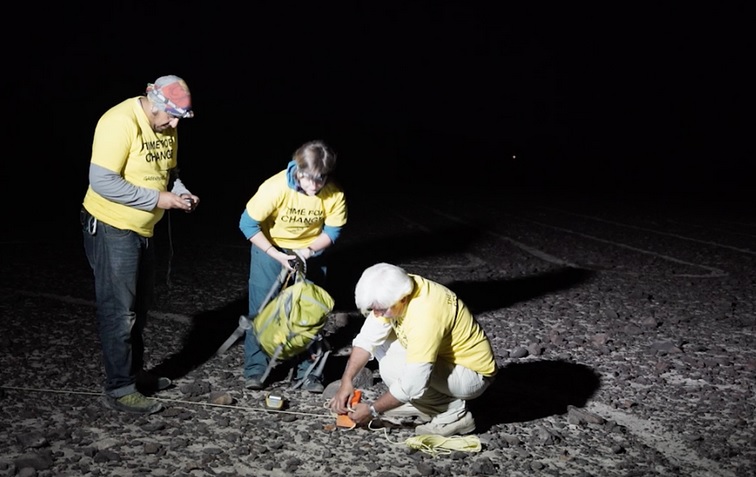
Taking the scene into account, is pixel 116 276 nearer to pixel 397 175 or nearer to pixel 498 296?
pixel 498 296

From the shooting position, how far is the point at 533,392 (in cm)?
622

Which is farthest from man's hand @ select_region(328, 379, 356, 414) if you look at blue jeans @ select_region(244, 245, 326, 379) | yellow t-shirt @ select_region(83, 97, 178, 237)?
yellow t-shirt @ select_region(83, 97, 178, 237)

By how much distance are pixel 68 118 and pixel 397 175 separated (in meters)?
11.4

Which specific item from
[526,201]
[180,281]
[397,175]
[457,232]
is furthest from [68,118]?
[180,281]

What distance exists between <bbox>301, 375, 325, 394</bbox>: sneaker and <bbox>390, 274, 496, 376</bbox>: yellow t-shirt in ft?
4.00

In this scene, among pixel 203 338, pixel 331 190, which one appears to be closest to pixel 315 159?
pixel 331 190

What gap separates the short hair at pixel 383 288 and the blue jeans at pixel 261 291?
4.34ft

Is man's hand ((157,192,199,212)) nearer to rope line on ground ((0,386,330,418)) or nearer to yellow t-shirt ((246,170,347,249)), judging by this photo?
yellow t-shirt ((246,170,347,249))

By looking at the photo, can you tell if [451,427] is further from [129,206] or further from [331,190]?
[129,206]

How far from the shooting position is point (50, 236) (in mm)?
12000

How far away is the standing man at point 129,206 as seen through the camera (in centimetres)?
483

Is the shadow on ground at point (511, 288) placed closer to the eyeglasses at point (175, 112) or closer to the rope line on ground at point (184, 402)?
the rope line on ground at point (184, 402)

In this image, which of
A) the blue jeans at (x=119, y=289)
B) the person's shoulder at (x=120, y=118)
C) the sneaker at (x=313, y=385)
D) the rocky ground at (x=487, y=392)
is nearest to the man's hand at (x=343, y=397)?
the rocky ground at (x=487, y=392)

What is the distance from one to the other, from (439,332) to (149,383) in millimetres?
2407
